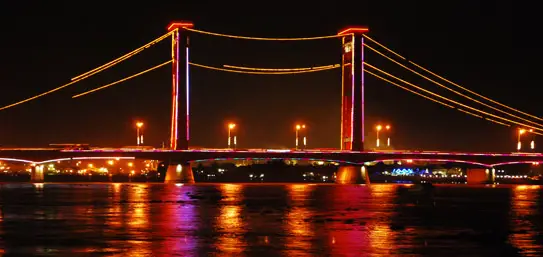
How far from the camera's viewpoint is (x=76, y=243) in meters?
32.2

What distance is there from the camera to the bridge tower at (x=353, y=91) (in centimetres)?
11362

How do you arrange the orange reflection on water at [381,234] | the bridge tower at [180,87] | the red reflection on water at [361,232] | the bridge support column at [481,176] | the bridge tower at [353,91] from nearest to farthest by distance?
the red reflection on water at [361,232] → the orange reflection on water at [381,234] → the bridge tower at [180,87] → the bridge tower at [353,91] → the bridge support column at [481,176]

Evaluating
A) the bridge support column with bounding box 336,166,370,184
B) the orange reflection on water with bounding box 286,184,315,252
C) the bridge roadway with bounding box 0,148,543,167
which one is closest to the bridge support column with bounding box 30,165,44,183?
the bridge roadway with bounding box 0,148,543,167

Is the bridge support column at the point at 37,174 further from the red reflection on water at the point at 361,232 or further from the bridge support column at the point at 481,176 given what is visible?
the red reflection on water at the point at 361,232

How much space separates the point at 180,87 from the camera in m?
110

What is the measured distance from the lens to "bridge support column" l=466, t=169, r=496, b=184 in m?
133

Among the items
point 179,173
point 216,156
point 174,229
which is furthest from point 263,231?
point 179,173

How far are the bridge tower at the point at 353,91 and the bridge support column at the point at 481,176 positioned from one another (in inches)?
1039

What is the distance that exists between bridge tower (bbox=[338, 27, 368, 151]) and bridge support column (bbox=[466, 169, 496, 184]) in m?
26.4

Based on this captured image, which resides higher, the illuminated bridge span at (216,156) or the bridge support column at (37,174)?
the illuminated bridge span at (216,156)

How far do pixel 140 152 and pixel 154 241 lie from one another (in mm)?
78909

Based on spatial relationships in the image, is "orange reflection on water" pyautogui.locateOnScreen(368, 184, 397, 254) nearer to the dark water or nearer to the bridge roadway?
the dark water

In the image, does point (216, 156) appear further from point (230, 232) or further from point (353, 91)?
point (230, 232)

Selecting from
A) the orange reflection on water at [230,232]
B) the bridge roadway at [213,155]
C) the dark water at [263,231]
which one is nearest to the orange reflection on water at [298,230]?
the dark water at [263,231]
